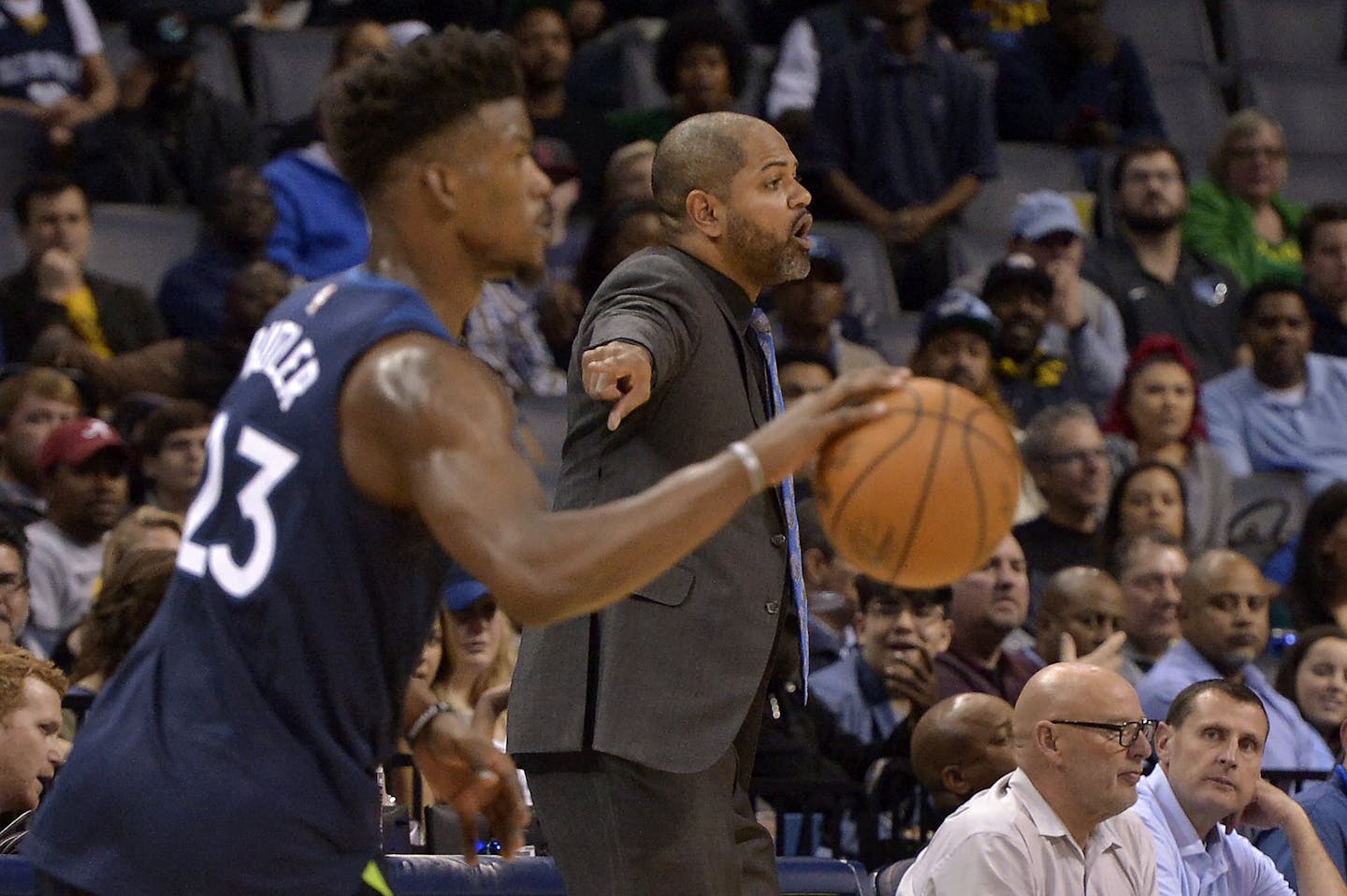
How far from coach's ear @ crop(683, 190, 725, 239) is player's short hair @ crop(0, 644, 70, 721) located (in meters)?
2.06

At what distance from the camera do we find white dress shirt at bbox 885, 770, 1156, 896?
4926 millimetres

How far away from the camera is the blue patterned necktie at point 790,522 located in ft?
13.4

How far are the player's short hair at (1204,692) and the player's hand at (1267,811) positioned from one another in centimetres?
24

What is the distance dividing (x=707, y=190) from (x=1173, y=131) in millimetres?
9458

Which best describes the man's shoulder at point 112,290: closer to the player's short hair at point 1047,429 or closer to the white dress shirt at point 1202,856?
the player's short hair at point 1047,429

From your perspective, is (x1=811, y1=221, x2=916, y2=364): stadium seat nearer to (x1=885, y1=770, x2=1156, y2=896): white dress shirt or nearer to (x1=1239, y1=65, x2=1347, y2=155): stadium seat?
(x1=1239, y1=65, x2=1347, y2=155): stadium seat

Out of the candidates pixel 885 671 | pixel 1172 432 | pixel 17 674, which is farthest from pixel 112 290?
pixel 1172 432

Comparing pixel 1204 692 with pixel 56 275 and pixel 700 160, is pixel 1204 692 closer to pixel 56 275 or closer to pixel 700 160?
pixel 700 160

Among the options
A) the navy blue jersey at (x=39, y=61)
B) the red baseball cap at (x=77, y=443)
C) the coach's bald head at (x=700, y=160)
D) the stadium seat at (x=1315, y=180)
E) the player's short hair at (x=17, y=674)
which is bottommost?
the stadium seat at (x=1315, y=180)

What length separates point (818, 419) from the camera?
8.86 ft

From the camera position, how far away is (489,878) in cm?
494

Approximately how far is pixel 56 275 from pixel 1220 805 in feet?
17.3

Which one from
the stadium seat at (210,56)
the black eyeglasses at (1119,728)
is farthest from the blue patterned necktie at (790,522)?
the stadium seat at (210,56)

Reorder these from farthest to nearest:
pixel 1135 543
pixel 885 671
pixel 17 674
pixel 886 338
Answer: pixel 886 338, pixel 1135 543, pixel 885 671, pixel 17 674
